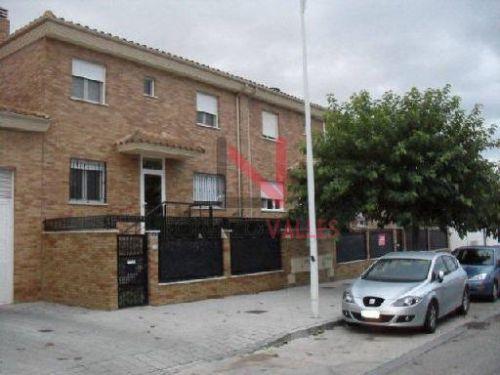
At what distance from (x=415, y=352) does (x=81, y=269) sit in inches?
306

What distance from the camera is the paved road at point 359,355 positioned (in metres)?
7.55

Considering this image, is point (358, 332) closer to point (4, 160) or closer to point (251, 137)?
point (4, 160)

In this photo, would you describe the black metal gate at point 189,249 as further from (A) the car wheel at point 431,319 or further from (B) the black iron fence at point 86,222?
(A) the car wheel at point 431,319

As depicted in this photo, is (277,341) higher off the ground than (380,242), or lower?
lower

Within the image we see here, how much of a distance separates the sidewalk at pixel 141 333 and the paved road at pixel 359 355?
1.48 ft

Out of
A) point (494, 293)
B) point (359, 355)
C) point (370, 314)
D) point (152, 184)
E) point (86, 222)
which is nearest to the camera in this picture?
point (359, 355)

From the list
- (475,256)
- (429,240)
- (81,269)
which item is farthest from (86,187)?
(429,240)

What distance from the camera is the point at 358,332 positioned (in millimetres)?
10562

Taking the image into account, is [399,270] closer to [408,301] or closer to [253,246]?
[408,301]

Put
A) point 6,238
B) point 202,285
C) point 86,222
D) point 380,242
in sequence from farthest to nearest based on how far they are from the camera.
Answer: point 380,242, point 202,285, point 6,238, point 86,222

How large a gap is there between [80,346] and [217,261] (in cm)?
650

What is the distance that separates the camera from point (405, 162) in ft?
49.4

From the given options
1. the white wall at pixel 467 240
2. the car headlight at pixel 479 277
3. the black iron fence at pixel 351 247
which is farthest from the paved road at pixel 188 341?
the white wall at pixel 467 240

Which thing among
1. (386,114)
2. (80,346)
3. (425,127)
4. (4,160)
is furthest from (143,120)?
(80,346)
